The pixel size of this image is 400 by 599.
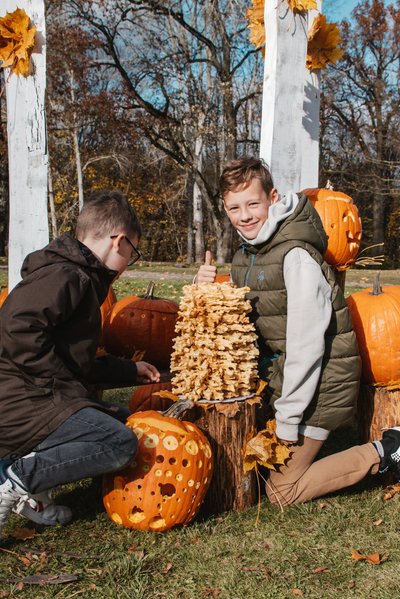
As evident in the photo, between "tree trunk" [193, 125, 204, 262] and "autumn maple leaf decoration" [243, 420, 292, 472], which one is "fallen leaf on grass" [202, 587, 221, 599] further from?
"tree trunk" [193, 125, 204, 262]

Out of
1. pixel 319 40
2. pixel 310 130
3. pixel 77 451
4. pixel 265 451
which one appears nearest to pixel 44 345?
pixel 77 451

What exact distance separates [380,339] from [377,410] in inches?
15.6

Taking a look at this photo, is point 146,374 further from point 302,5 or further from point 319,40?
point 319,40

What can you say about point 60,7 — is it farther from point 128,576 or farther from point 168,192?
point 128,576

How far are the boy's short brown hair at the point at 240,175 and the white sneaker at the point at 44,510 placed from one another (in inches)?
70.5

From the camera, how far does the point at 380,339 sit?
→ 3.25m

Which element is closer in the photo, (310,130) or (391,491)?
(391,491)

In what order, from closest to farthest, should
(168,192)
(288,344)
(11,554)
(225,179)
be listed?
(11,554) < (288,344) < (225,179) < (168,192)

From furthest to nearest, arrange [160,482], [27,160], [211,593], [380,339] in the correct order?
1. [27,160]
2. [380,339]
3. [160,482]
4. [211,593]

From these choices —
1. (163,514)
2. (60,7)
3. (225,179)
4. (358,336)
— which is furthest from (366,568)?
(60,7)

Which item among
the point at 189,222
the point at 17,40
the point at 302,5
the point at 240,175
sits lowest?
the point at 189,222

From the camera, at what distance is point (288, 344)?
2877 millimetres

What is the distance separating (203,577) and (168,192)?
26.7m

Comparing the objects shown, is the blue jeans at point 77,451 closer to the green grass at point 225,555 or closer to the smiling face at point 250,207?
the green grass at point 225,555
